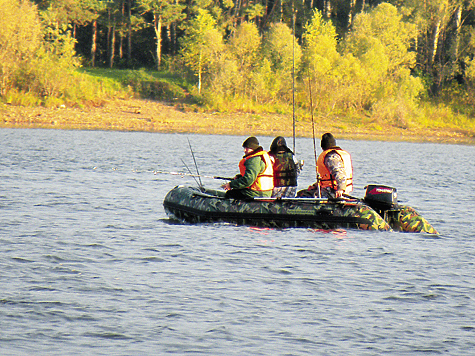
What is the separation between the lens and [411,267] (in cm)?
853

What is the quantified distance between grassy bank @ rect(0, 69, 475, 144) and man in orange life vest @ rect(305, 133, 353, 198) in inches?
1013

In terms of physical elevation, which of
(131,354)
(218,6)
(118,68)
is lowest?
(131,354)

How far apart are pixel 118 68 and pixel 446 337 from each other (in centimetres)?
4643

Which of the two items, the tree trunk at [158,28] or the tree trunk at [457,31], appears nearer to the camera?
the tree trunk at [457,31]

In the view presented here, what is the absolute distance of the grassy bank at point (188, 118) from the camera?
36.8 metres

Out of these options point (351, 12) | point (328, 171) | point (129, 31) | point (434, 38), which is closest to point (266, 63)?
point (351, 12)

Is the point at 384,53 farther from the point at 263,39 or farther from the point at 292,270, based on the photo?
the point at 292,270

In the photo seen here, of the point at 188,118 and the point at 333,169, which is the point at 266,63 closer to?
the point at 188,118

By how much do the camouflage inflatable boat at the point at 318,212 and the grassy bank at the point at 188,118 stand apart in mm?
25810

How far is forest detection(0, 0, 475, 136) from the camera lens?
131 feet

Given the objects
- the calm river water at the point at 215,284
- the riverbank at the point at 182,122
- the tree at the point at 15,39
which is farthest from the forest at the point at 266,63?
the calm river water at the point at 215,284

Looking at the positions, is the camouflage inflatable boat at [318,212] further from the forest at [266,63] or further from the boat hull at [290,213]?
the forest at [266,63]

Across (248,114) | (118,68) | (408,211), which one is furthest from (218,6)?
(408,211)

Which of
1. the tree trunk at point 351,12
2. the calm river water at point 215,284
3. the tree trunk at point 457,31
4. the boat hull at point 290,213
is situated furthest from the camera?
the tree trunk at point 351,12
